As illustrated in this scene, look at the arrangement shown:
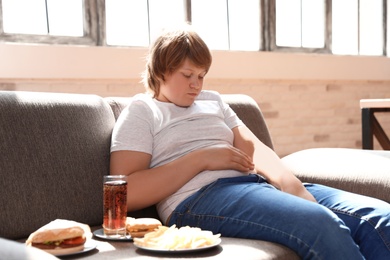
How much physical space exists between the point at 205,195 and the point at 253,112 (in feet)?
2.19

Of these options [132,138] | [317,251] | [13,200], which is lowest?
[317,251]

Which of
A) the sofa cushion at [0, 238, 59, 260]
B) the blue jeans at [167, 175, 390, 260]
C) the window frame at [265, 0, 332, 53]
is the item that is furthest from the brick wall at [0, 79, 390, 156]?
the sofa cushion at [0, 238, 59, 260]

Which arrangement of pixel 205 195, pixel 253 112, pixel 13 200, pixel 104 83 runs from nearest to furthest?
pixel 13 200 → pixel 205 195 → pixel 253 112 → pixel 104 83

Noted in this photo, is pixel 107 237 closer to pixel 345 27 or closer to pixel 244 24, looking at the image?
pixel 244 24

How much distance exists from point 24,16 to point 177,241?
2341mm

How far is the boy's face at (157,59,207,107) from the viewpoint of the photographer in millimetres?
2066

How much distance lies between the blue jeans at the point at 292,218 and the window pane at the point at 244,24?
105 inches

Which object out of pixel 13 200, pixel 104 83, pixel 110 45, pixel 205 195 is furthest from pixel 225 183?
pixel 110 45

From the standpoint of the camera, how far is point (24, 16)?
3.60 meters

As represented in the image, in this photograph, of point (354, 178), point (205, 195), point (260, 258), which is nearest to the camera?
point (260, 258)

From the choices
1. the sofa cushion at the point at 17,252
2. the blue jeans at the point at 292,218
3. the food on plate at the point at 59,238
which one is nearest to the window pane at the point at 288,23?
the blue jeans at the point at 292,218

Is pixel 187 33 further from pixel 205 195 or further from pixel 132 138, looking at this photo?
pixel 205 195

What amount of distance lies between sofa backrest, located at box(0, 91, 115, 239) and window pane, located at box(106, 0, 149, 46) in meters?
1.96

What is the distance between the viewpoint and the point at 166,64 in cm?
206
